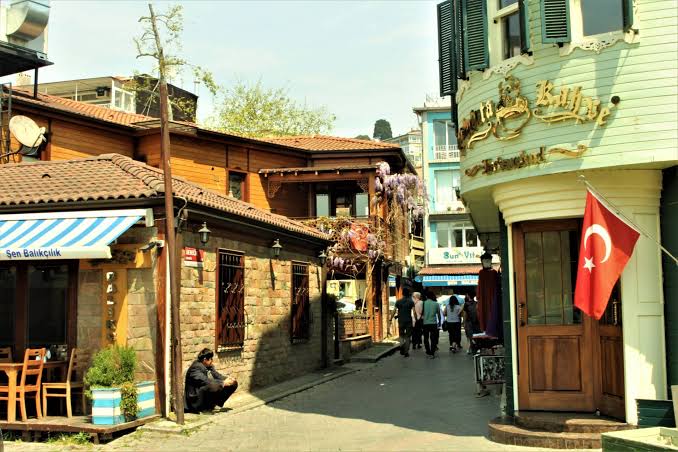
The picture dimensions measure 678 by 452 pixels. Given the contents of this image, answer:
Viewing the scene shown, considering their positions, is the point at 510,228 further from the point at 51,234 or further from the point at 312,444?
the point at 51,234

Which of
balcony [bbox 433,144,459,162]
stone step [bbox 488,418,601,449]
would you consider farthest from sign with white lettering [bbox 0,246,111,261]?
balcony [bbox 433,144,459,162]

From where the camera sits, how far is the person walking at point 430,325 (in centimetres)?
2264

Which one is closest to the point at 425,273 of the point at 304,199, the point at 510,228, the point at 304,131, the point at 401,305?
the point at 304,131

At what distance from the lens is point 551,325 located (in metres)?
10.4

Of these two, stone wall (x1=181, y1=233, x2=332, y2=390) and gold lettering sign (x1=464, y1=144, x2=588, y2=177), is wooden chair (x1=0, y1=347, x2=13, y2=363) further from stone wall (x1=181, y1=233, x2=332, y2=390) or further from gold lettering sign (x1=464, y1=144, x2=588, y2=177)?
gold lettering sign (x1=464, y1=144, x2=588, y2=177)

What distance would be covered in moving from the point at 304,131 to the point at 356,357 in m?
28.0

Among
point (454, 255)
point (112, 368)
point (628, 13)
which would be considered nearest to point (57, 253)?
point (112, 368)

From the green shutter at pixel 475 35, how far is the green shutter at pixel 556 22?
4.14ft

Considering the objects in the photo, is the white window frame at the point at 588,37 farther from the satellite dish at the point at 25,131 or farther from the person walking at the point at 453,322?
the person walking at the point at 453,322

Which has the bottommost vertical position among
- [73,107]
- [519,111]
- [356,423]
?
[356,423]

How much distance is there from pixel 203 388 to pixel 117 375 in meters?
1.57

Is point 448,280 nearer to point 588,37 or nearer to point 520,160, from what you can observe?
point 520,160

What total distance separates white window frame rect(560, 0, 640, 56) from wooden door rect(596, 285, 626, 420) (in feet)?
9.91

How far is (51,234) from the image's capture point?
12.0 meters
